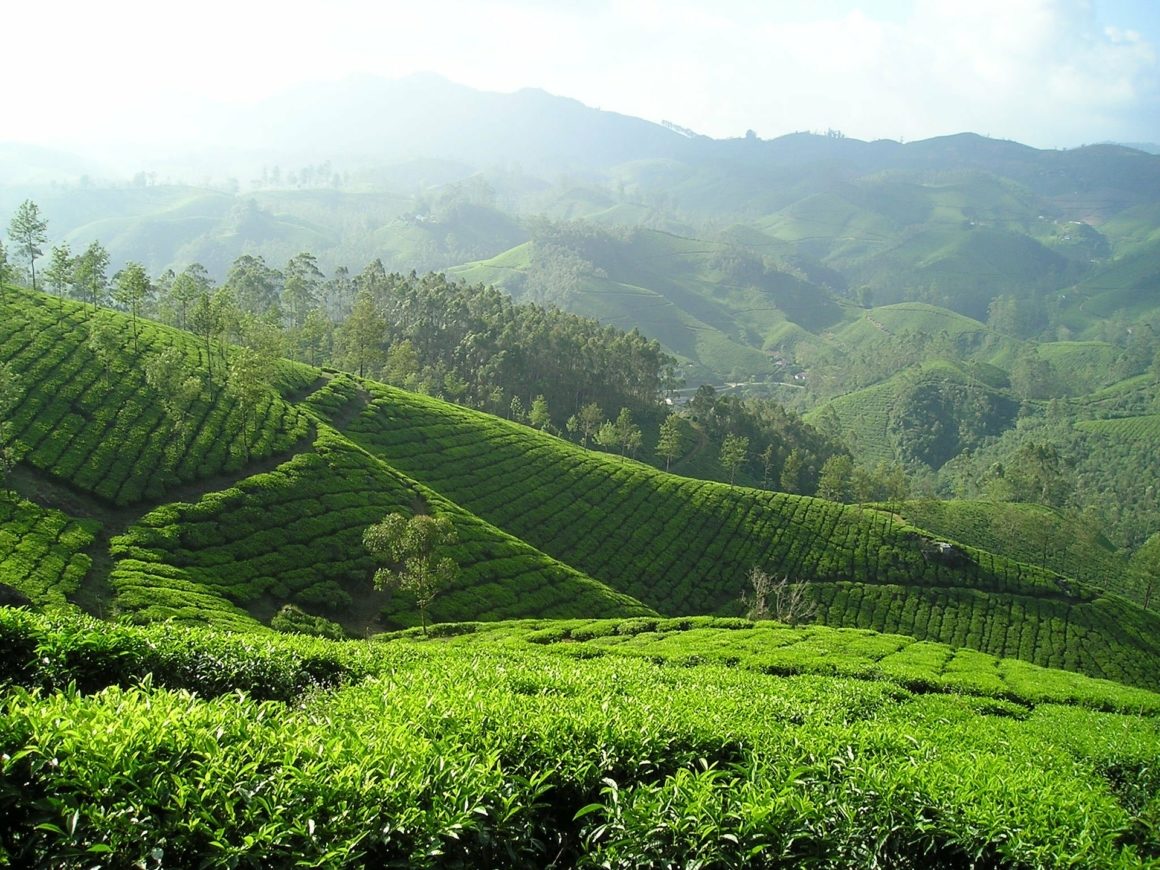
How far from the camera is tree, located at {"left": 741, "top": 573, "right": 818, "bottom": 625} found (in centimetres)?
4944

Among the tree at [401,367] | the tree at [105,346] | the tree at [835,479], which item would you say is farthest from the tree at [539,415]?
the tree at [105,346]

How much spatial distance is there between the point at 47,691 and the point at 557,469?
208ft

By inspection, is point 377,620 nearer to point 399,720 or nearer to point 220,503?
point 220,503

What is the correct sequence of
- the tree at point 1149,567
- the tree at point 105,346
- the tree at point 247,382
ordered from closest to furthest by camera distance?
the tree at point 247,382
the tree at point 105,346
the tree at point 1149,567

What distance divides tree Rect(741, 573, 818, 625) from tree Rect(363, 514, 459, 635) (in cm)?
2282

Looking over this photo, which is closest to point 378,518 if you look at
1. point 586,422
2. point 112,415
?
point 112,415

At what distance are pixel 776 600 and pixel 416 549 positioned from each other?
34.7 meters

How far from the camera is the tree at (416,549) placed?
3791 centimetres

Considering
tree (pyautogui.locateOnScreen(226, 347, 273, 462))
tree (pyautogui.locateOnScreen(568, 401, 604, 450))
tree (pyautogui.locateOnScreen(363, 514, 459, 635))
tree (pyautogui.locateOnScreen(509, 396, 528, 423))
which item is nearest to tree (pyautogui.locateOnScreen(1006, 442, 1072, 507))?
tree (pyautogui.locateOnScreen(568, 401, 604, 450))

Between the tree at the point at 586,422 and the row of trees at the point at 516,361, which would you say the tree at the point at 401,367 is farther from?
the tree at the point at 586,422

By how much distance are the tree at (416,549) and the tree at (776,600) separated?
74.9 feet

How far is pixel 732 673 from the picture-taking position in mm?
22891

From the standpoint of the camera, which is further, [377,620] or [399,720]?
[377,620]

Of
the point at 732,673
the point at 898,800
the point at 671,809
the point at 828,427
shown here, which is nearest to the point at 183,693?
the point at 671,809
